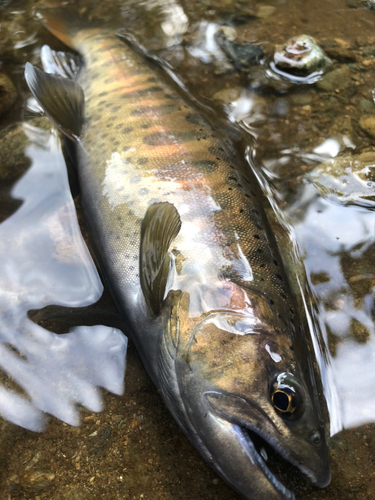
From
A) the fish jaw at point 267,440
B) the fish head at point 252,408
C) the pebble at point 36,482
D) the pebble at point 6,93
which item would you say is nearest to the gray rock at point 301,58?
the pebble at point 6,93

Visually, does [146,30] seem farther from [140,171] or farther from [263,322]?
[263,322]

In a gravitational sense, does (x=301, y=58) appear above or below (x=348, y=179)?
above

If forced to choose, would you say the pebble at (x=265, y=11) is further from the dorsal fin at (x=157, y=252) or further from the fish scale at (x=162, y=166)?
the dorsal fin at (x=157, y=252)

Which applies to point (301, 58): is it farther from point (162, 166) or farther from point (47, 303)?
point (47, 303)

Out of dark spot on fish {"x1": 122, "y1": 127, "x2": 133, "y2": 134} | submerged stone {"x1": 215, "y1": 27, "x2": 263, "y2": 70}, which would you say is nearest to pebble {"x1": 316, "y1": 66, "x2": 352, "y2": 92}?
submerged stone {"x1": 215, "y1": 27, "x2": 263, "y2": 70}

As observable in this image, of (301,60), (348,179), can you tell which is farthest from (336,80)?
(348,179)

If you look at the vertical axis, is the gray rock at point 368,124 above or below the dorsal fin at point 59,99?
below
